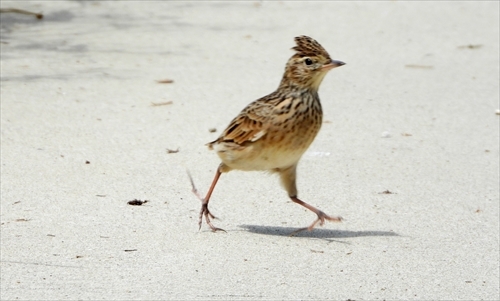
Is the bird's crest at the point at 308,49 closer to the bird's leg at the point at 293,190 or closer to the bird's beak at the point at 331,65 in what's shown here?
the bird's beak at the point at 331,65

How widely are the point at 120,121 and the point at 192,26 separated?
3.70 m

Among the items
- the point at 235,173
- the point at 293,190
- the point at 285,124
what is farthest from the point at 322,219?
the point at 235,173

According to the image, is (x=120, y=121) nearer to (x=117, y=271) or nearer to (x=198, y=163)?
(x=198, y=163)

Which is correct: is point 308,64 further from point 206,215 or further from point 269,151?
point 206,215

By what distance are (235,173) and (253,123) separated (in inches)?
65.6

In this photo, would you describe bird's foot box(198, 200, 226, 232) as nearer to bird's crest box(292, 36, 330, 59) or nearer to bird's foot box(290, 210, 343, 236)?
bird's foot box(290, 210, 343, 236)

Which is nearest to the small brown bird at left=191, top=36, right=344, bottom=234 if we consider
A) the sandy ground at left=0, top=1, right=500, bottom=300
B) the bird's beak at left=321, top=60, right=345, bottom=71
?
the bird's beak at left=321, top=60, right=345, bottom=71

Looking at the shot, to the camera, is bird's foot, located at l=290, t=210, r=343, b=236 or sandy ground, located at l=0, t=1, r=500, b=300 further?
bird's foot, located at l=290, t=210, r=343, b=236

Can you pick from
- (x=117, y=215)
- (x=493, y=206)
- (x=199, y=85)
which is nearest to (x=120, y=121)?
(x=199, y=85)

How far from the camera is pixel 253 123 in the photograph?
6.22 m

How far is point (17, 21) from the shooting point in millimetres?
11523

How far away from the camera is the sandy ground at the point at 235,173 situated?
5.68 m

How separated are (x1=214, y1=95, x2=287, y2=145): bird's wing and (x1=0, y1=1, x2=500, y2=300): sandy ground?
26.1 inches

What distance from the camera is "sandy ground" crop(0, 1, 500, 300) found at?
5676 mm
